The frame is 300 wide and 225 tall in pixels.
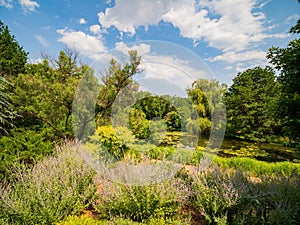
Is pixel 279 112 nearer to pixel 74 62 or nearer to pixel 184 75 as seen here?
pixel 184 75

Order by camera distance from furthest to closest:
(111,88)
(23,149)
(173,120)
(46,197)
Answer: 1. (173,120)
2. (111,88)
3. (23,149)
4. (46,197)

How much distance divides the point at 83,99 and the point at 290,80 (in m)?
4.87

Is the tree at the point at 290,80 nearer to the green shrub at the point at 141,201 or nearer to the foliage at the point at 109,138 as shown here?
the green shrub at the point at 141,201

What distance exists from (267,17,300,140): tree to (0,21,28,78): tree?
26.5 ft

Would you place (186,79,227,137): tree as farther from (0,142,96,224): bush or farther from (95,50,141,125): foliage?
(0,142,96,224): bush

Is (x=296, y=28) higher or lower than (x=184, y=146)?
higher

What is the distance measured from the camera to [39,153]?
3947 millimetres

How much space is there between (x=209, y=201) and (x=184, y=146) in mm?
3746

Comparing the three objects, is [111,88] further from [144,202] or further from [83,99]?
[144,202]

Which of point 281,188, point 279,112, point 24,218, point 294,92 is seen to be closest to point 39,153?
point 24,218

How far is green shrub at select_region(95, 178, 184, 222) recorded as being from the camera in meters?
2.34

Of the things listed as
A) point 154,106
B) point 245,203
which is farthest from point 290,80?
point 154,106

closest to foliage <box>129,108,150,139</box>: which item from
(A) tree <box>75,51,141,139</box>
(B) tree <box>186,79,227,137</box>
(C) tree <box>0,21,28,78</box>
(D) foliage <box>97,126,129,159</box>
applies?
(D) foliage <box>97,126,129,159</box>

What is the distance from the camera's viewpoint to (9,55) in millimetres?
7152
